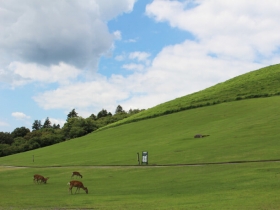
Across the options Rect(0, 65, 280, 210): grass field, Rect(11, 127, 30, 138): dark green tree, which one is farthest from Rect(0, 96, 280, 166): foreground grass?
Rect(11, 127, 30, 138): dark green tree

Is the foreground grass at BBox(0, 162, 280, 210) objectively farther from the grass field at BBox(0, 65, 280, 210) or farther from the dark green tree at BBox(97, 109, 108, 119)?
the dark green tree at BBox(97, 109, 108, 119)

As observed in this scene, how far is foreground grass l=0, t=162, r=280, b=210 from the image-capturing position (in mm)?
15109

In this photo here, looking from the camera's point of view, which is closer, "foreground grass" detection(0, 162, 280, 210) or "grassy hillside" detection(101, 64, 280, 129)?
"foreground grass" detection(0, 162, 280, 210)

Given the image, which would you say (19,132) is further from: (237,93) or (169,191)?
(169,191)

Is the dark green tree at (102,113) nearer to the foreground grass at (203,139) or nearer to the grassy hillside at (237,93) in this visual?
the grassy hillside at (237,93)

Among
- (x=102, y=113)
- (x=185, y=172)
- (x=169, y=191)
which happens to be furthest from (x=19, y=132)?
(x=169, y=191)

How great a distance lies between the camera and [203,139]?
44.5 metres

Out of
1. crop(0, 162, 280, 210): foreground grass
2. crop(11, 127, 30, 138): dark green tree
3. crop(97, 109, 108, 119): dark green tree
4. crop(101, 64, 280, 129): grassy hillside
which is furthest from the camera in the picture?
crop(97, 109, 108, 119): dark green tree

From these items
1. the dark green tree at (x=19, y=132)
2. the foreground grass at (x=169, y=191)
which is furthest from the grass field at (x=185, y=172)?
the dark green tree at (x=19, y=132)

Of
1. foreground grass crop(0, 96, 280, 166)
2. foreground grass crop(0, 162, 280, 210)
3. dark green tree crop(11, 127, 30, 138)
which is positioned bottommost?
foreground grass crop(0, 162, 280, 210)

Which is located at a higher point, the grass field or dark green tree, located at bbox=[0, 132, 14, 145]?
dark green tree, located at bbox=[0, 132, 14, 145]

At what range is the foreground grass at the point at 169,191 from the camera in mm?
15109

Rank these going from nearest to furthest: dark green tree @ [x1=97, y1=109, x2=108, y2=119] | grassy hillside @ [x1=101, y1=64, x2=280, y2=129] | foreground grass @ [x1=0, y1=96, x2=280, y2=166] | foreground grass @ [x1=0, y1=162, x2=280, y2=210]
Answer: foreground grass @ [x1=0, y1=162, x2=280, y2=210], foreground grass @ [x1=0, y1=96, x2=280, y2=166], grassy hillside @ [x1=101, y1=64, x2=280, y2=129], dark green tree @ [x1=97, y1=109, x2=108, y2=119]

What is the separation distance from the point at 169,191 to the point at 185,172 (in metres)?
7.55
